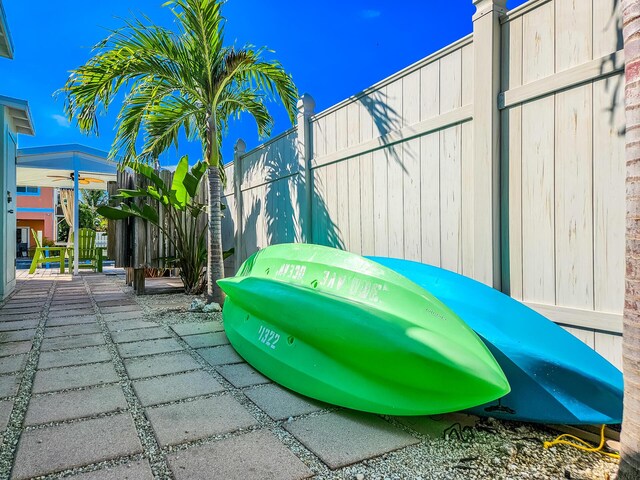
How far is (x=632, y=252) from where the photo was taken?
115cm

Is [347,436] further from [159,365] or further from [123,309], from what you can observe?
[123,309]

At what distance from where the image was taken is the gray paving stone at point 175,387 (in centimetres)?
202

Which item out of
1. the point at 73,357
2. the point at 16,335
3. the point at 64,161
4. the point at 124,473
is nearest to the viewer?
the point at 124,473

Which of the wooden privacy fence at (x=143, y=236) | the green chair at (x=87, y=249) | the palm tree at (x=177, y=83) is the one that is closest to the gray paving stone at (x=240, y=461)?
the palm tree at (x=177, y=83)

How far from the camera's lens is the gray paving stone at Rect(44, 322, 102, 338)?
3.35 metres

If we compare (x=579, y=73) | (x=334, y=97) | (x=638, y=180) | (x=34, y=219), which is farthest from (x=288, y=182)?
(x=34, y=219)

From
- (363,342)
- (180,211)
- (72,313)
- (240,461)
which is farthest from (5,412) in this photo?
(180,211)

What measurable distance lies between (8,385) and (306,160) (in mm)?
3172

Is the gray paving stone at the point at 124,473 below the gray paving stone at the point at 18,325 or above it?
below

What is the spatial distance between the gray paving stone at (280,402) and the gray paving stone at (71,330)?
7.12ft

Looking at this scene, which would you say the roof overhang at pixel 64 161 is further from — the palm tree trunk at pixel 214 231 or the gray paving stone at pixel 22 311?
the palm tree trunk at pixel 214 231

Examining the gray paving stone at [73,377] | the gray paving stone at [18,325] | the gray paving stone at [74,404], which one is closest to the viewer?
the gray paving stone at [74,404]

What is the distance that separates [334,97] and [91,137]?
2.98 meters

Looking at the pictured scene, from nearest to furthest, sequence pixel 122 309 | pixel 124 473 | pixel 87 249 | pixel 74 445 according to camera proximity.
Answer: pixel 124 473, pixel 74 445, pixel 122 309, pixel 87 249
